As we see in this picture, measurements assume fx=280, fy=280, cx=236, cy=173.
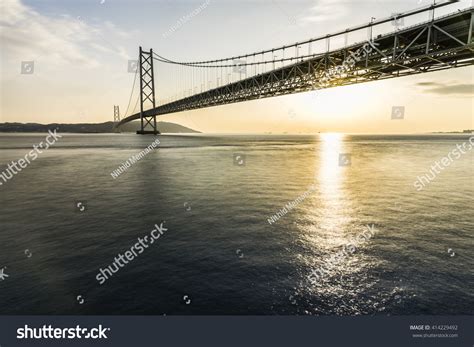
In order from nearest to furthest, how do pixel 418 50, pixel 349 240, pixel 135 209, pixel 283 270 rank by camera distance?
pixel 283 270 → pixel 349 240 → pixel 135 209 → pixel 418 50

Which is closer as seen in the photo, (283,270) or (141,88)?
(283,270)

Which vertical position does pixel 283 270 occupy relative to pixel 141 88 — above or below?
below

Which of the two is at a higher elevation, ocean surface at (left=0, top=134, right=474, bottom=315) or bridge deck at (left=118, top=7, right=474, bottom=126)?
bridge deck at (left=118, top=7, right=474, bottom=126)

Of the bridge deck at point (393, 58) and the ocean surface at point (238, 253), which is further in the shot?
the bridge deck at point (393, 58)

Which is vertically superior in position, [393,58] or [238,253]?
[393,58]

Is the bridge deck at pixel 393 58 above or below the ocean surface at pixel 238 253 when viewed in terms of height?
above

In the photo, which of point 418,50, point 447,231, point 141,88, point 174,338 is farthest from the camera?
point 141,88

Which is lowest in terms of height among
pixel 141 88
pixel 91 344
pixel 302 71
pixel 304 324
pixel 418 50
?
pixel 91 344

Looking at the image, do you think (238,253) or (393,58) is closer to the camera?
(238,253)

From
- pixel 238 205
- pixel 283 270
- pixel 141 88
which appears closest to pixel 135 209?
pixel 238 205

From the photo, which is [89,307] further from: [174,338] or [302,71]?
[302,71]

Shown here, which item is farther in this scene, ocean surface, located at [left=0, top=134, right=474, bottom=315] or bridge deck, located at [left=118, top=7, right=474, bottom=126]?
bridge deck, located at [left=118, top=7, right=474, bottom=126]
